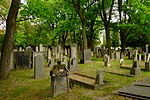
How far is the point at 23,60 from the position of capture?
11484 millimetres

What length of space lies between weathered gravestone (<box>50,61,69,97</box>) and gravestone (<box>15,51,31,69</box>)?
6617mm

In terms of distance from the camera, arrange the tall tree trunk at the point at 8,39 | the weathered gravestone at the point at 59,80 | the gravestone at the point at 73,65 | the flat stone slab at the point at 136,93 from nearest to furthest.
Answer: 1. the flat stone slab at the point at 136,93
2. the weathered gravestone at the point at 59,80
3. the tall tree trunk at the point at 8,39
4. the gravestone at the point at 73,65

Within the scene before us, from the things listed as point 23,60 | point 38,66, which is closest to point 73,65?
point 38,66

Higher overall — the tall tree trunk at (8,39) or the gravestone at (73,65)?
the tall tree trunk at (8,39)

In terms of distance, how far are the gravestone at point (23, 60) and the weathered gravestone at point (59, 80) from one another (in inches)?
261

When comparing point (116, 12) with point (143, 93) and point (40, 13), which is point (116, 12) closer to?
point (40, 13)

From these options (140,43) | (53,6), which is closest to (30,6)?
(53,6)

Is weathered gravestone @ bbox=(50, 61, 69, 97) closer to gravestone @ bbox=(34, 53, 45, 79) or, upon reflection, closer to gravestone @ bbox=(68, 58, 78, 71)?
gravestone @ bbox=(34, 53, 45, 79)

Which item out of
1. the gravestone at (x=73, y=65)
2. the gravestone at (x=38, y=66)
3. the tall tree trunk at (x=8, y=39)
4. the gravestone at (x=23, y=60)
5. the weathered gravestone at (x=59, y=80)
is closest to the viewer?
the weathered gravestone at (x=59, y=80)

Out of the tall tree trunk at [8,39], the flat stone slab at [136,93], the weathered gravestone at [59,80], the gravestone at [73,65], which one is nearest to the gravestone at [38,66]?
the tall tree trunk at [8,39]

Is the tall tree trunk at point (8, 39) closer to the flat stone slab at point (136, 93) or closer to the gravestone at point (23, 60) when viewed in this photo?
the gravestone at point (23, 60)

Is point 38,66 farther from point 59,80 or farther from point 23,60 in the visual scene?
point 23,60

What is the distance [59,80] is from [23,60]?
675 centimetres

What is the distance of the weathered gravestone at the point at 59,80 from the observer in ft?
18.1
